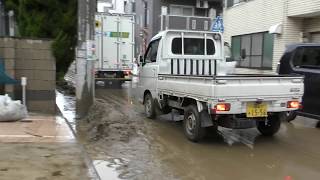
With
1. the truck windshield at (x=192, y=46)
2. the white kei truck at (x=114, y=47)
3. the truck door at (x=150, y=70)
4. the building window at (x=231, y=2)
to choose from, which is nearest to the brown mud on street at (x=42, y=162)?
the truck door at (x=150, y=70)

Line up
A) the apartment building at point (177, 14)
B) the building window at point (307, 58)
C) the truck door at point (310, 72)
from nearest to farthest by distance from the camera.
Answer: the truck door at point (310, 72) < the building window at point (307, 58) < the apartment building at point (177, 14)

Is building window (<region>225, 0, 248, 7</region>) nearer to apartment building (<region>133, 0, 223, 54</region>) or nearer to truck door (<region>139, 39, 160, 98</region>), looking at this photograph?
apartment building (<region>133, 0, 223, 54</region>)

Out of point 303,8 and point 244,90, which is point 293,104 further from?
point 303,8

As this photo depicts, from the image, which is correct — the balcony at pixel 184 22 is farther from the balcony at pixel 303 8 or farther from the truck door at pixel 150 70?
the truck door at pixel 150 70

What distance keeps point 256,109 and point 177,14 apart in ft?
97.9

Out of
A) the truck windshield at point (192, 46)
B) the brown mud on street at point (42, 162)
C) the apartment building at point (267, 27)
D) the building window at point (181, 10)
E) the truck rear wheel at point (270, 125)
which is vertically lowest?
the brown mud on street at point (42, 162)

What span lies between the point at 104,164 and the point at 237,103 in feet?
8.19

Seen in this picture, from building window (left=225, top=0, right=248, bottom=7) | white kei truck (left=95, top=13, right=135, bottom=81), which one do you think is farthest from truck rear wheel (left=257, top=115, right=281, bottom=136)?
building window (left=225, top=0, right=248, bottom=7)

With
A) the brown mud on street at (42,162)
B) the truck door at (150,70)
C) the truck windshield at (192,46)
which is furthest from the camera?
the truck door at (150,70)

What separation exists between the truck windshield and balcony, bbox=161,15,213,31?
23.5 meters

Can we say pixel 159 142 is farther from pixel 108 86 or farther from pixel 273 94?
pixel 108 86

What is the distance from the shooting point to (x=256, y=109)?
8086 mm

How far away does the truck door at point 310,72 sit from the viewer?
32.8ft

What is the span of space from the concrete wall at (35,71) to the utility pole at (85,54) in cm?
100
